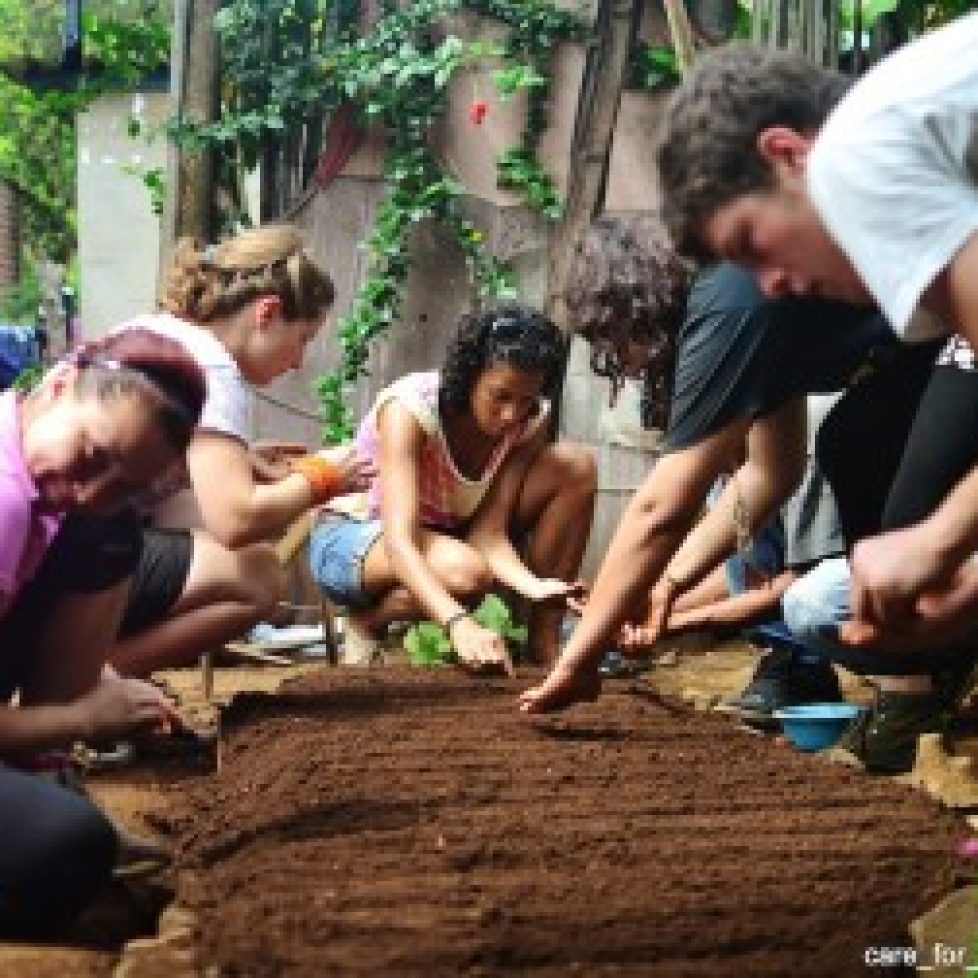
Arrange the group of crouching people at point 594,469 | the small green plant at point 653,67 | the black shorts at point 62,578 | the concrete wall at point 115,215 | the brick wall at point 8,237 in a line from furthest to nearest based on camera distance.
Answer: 1. the brick wall at point 8,237
2. the concrete wall at point 115,215
3. the small green plant at point 653,67
4. the black shorts at point 62,578
5. the group of crouching people at point 594,469

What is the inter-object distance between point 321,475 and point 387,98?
300 centimetres

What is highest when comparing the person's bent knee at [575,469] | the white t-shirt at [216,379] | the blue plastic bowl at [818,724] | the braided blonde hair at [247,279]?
the braided blonde hair at [247,279]

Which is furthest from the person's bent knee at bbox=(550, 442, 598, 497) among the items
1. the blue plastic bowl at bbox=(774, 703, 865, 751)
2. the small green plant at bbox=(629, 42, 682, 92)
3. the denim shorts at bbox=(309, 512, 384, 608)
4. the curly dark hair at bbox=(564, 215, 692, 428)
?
the small green plant at bbox=(629, 42, 682, 92)

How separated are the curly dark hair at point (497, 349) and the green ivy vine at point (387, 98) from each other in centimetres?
190

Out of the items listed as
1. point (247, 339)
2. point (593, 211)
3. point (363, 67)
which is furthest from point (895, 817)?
point (363, 67)

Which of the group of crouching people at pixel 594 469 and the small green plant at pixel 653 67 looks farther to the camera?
the small green plant at pixel 653 67

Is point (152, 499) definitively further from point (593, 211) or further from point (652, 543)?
point (593, 211)

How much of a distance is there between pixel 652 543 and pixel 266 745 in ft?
2.90

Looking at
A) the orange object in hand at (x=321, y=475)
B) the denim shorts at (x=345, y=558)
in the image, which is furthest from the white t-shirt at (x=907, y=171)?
the denim shorts at (x=345, y=558)

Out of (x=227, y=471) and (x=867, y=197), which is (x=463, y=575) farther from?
(x=867, y=197)

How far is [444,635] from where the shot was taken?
417 centimetres

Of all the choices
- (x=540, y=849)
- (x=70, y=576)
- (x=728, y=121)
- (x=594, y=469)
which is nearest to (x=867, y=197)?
(x=728, y=121)

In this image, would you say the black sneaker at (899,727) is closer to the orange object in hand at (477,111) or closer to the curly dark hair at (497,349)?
the curly dark hair at (497,349)

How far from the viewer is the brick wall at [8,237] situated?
15375mm
